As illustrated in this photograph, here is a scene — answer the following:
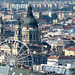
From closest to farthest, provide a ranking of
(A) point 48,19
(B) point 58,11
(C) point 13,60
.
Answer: (C) point 13,60, (A) point 48,19, (B) point 58,11

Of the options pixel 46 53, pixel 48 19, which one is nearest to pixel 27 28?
pixel 46 53

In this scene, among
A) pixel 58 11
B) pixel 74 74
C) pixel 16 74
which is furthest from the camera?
pixel 58 11

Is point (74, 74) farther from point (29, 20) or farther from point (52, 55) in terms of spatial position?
point (29, 20)

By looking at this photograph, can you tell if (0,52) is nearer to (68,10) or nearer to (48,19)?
(48,19)

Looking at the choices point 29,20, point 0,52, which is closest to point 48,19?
point 29,20

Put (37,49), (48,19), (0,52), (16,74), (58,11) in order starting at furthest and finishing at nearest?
(58,11)
(48,19)
(37,49)
(0,52)
(16,74)

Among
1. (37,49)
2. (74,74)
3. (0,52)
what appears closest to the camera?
(74,74)

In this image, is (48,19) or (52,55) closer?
(52,55)

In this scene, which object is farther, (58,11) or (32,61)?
(58,11)
